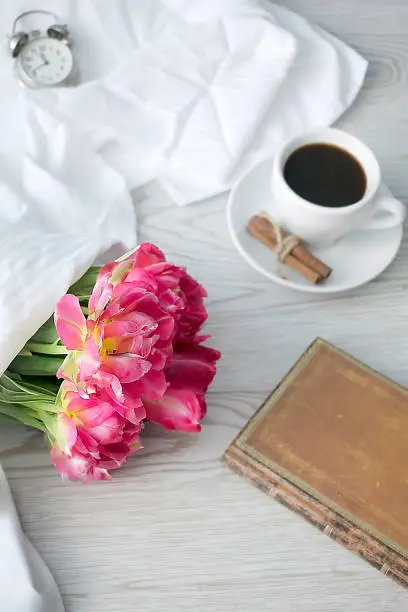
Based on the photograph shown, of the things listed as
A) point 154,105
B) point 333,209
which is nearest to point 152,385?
point 333,209

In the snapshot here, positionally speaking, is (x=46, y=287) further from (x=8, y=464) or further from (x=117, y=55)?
(x=117, y=55)

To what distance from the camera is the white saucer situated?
2.34 feet

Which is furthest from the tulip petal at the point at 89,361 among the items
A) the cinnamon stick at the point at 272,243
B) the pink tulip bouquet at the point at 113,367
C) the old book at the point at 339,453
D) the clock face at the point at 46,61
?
the clock face at the point at 46,61

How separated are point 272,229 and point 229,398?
0.17 metres

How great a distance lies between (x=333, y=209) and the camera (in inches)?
26.6

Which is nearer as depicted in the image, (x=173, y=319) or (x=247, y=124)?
(x=173, y=319)

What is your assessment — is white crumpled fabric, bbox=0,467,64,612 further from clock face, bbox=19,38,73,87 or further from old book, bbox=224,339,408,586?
clock face, bbox=19,38,73,87

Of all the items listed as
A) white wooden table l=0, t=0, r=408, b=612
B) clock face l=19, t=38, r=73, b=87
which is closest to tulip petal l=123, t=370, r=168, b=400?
white wooden table l=0, t=0, r=408, b=612

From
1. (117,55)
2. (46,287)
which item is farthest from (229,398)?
(117,55)

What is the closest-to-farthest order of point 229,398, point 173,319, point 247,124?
1. point 173,319
2. point 229,398
3. point 247,124

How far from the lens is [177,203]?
0.76 metres

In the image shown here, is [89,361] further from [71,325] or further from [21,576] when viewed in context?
[21,576]

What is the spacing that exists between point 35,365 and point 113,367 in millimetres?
107

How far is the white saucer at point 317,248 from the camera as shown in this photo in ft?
2.34
